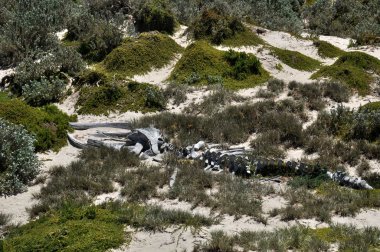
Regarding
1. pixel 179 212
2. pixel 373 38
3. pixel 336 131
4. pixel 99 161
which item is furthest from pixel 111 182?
pixel 373 38

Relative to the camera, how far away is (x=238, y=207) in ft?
29.0

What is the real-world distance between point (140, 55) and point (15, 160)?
747 centimetres

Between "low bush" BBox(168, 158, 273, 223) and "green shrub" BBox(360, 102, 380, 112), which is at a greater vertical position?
"green shrub" BBox(360, 102, 380, 112)

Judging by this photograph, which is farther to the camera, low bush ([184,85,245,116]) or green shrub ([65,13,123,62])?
green shrub ([65,13,123,62])

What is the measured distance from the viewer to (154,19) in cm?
2005

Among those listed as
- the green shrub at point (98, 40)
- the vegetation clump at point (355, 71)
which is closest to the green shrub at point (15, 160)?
the green shrub at point (98, 40)

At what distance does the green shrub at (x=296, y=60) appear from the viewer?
16953 mm

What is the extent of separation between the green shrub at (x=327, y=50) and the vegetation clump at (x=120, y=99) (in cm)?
703

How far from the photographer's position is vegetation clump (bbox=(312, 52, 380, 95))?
14742mm

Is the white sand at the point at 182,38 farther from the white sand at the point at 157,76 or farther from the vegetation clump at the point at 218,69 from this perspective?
the vegetation clump at the point at 218,69

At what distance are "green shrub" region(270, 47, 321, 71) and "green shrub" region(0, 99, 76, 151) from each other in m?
7.86

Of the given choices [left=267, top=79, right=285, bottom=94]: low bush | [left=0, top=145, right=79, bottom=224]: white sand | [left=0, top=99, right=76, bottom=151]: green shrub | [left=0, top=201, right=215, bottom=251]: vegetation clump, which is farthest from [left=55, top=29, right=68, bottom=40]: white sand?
[left=0, top=201, right=215, bottom=251]: vegetation clump

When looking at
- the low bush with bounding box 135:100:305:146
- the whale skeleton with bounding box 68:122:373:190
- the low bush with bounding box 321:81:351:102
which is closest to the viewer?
the whale skeleton with bounding box 68:122:373:190

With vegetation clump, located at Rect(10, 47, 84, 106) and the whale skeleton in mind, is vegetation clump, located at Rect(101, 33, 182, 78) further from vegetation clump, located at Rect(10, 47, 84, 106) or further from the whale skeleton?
the whale skeleton
